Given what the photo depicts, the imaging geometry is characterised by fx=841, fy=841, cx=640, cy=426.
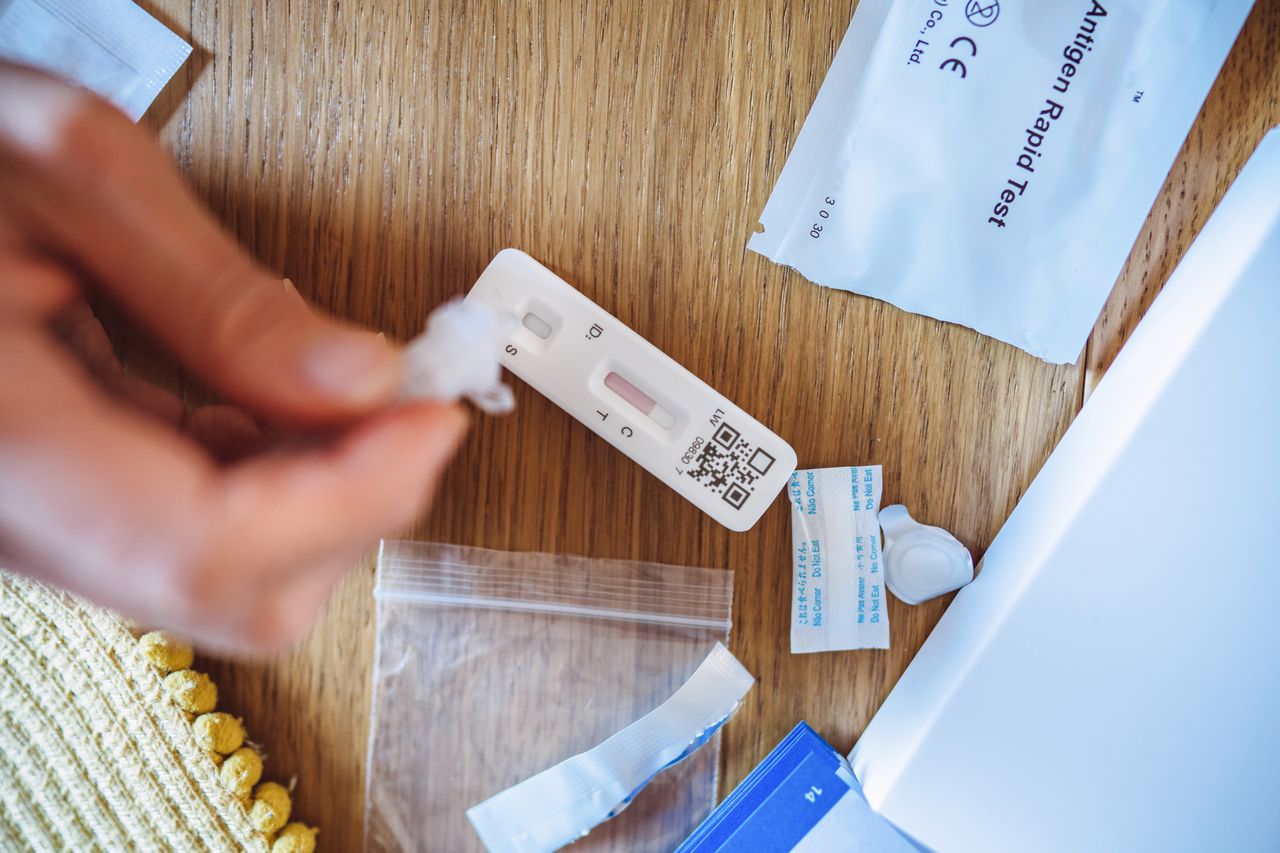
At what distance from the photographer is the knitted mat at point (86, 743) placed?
17.3 inches

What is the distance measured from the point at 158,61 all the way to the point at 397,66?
13cm

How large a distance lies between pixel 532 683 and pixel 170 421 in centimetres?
26

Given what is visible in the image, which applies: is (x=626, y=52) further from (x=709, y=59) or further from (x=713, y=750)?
(x=713, y=750)

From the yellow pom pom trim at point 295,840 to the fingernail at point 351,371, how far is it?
32cm

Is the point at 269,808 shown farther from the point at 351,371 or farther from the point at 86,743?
the point at 351,371

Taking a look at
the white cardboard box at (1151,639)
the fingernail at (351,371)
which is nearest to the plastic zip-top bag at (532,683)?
the white cardboard box at (1151,639)

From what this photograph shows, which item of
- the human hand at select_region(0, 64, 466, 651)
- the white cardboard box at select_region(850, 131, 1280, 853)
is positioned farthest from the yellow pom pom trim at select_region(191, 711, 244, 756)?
the white cardboard box at select_region(850, 131, 1280, 853)

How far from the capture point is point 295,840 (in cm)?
47

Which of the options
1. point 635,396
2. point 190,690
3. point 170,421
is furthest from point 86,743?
point 635,396

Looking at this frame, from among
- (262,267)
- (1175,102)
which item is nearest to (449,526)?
(262,267)

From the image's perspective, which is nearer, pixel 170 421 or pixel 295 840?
pixel 170 421

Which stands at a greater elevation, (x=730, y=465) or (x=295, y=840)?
(x=730, y=465)

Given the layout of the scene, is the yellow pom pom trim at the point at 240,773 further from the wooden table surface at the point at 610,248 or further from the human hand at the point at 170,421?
the human hand at the point at 170,421

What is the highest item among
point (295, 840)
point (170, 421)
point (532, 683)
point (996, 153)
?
point (996, 153)
